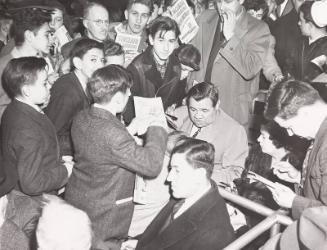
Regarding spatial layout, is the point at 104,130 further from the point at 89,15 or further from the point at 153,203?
the point at 89,15

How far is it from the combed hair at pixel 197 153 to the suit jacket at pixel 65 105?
1.21 m

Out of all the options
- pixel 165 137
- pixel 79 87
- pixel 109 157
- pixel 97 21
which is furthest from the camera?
pixel 97 21

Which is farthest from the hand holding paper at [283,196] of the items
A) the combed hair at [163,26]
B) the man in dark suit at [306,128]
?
the combed hair at [163,26]

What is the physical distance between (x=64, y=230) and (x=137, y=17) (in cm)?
348

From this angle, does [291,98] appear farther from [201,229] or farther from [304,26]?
[304,26]

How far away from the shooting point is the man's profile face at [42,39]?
4039mm

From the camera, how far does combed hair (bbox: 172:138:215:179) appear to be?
2.79 meters

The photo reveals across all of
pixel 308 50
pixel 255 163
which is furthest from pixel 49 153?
pixel 308 50

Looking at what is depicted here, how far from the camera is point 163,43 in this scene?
4.46m

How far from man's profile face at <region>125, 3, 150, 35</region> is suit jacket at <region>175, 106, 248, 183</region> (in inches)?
73.0

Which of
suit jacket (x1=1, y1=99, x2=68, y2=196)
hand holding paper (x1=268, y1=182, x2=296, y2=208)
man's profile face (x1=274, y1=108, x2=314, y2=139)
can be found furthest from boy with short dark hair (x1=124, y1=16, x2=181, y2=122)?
hand holding paper (x1=268, y1=182, x2=296, y2=208)

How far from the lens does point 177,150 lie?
2.87 meters

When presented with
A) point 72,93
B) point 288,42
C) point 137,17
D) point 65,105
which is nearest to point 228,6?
point 288,42

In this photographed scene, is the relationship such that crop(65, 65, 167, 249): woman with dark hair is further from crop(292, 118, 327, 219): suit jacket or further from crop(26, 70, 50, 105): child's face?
crop(292, 118, 327, 219): suit jacket
